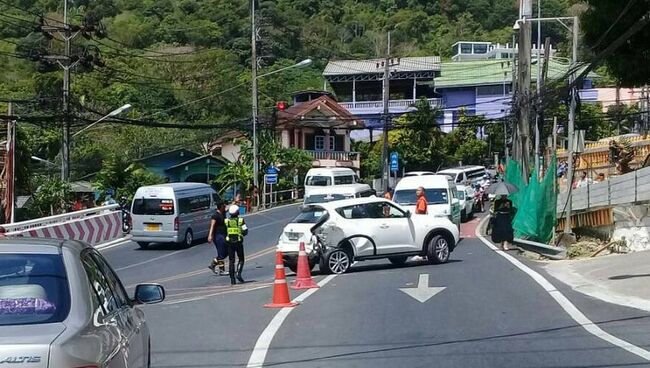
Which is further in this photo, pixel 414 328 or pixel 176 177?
pixel 176 177

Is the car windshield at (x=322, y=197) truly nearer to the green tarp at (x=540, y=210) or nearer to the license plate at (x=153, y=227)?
the license plate at (x=153, y=227)

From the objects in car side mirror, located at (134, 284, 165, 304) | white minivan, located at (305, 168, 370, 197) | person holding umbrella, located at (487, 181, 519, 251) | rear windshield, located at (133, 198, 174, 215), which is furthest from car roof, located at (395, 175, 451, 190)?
car side mirror, located at (134, 284, 165, 304)

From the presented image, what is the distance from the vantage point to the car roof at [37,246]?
5508mm

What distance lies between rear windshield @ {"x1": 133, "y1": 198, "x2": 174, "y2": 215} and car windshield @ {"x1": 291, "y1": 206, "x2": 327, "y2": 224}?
11.7 m

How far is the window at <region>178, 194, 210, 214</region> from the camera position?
31.7m

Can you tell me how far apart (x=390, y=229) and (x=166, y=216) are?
12.8m

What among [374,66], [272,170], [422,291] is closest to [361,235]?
[422,291]

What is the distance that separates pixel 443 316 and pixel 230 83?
66.0 metres

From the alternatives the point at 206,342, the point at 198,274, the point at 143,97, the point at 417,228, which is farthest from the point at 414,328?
the point at 143,97

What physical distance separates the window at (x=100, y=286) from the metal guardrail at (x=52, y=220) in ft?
49.4

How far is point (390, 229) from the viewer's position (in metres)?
20.4

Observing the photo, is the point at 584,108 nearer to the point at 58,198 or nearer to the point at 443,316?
the point at 58,198

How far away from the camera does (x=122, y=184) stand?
45.0 metres

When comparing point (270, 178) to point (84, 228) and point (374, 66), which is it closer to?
point (84, 228)
